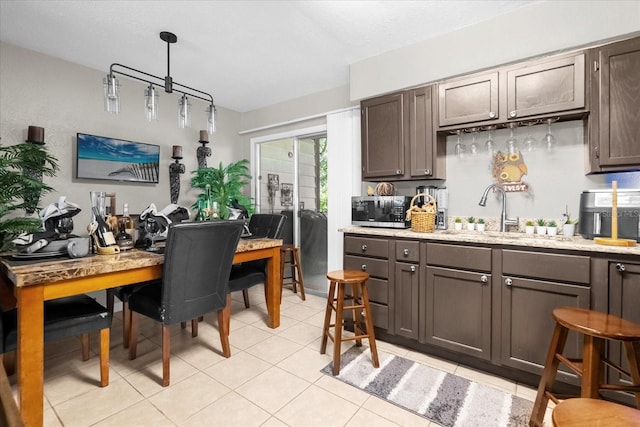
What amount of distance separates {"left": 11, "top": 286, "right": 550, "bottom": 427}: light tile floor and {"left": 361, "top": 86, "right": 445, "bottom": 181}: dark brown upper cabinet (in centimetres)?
154

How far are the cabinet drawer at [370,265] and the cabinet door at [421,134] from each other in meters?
0.86

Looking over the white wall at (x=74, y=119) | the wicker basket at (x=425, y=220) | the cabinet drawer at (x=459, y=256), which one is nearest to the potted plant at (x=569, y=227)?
the cabinet drawer at (x=459, y=256)

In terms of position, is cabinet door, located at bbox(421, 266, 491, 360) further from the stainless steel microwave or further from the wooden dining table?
the wooden dining table

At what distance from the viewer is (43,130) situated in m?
2.77

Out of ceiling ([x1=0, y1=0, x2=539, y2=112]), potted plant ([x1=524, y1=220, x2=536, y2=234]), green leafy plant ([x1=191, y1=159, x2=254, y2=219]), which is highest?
ceiling ([x1=0, y1=0, x2=539, y2=112])

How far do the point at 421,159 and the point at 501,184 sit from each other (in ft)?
2.25

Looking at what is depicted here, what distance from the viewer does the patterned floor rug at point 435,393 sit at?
165 centimetres

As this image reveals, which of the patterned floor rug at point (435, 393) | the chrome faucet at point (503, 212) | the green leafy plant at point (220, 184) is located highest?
the green leafy plant at point (220, 184)

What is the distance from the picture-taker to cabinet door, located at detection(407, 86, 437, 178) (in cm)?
259

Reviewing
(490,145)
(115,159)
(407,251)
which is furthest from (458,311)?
(115,159)

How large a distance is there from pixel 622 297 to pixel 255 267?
2.68 metres

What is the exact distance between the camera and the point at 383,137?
284 cm

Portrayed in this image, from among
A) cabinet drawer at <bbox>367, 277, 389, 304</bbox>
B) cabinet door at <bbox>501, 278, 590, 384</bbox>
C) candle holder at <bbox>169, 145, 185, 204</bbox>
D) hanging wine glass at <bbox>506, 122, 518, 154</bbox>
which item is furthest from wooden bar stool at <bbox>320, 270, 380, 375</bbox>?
candle holder at <bbox>169, 145, 185, 204</bbox>

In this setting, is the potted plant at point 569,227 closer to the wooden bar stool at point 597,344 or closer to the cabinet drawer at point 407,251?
the wooden bar stool at point 597,344
